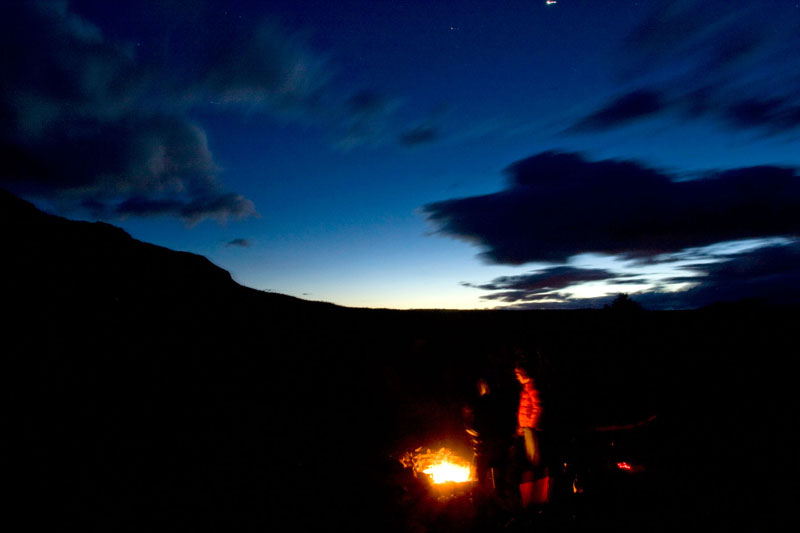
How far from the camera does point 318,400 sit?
8367 mm

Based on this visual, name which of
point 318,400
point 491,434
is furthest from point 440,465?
point 318,400

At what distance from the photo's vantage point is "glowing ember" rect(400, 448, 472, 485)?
6715mm

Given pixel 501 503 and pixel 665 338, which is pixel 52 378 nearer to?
pixel 501 503

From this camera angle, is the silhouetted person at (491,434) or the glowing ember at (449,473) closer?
the silhouetted person at (491,434)

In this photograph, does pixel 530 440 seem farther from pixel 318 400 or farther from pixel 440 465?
pixel 318 400

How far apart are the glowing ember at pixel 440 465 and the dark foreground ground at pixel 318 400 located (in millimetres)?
348

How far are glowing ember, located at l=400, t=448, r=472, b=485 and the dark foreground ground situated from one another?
35 centimetres

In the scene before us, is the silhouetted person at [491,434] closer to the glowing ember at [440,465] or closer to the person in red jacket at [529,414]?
the person in red jacket at [529,414]

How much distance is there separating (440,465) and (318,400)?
3.09 meters

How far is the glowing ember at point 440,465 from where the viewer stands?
264 inches

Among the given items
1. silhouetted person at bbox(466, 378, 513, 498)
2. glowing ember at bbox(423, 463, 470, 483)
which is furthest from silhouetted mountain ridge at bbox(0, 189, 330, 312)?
silhouetted person at bbox(466, 378, 513, 498)

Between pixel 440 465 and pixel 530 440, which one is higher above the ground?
pixel 530 440

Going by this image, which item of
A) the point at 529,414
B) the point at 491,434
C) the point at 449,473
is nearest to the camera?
the point at 529,414

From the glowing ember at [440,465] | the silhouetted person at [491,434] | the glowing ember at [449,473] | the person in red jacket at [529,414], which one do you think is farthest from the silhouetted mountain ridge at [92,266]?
the person in red jacket at [529,414]
